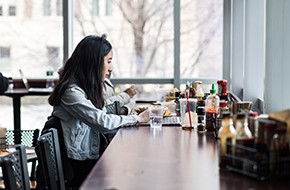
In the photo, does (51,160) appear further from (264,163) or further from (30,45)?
(30,45)

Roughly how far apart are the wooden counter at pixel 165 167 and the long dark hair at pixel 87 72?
56cm

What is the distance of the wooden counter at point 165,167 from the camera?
1819 millimetres

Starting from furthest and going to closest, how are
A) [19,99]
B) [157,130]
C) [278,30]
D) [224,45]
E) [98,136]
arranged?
Result: [224,45] → [19,99] → [278,30] → [98,136] → [157,130]

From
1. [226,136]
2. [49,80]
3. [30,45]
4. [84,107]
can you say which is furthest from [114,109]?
[30,45]

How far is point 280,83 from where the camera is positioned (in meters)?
3.93

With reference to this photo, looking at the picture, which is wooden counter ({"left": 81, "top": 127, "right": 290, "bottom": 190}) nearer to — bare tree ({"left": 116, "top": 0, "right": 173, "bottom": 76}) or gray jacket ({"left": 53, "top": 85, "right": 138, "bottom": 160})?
gray jacket ({"left": 53, "top": 85, "right": 138, "bottom": 160})

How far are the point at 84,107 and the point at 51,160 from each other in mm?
619

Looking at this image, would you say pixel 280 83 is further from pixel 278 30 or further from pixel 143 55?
pixel 143 55

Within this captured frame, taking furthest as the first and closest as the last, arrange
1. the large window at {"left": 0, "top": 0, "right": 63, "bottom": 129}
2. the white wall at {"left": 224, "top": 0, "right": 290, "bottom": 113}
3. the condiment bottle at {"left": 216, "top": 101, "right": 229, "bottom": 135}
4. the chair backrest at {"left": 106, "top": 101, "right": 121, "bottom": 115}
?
1. the large window at {"left": 0, "top": 0, "right": 63, "bottom": 129}
2. the chair backrest at {"left": 106, "top": 101, "right": 121, "bottom": 115}
3. the white wall at {"left": 224, "top": 0, "right": 290, "bottom": 113}
4. the condiment bottle at {"left": 216, "top": 101, "right": 229, "bottom": 135}

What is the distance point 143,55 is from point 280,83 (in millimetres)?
3254

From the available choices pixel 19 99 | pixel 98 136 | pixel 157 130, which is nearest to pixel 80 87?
pixel 98 136

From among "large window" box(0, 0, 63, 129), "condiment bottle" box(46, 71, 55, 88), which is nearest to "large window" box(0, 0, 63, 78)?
"large window" box(0, 0, 63, 129)

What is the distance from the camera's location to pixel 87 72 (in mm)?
3404

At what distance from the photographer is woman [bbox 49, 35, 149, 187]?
3.26 metres
